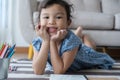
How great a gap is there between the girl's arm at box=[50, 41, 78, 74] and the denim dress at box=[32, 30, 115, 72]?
0.02m

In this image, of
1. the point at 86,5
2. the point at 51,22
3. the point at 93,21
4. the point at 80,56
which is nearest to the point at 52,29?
the point at 51,22

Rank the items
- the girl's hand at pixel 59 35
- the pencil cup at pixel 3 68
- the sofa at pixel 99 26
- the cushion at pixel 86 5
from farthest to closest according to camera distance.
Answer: the cushion at pixel 86 5, the sofa at pixel 99 26, the girl's hand at pixel 59 35, the pencil cup at pixel 3 68

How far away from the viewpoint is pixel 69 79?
29.6 inches

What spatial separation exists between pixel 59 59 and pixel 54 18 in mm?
134

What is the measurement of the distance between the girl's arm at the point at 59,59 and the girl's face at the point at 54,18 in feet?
0.16

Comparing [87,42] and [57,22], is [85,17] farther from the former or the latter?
[57,22]

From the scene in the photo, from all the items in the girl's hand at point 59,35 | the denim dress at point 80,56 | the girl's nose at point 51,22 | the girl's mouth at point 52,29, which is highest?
the girl's nose at point 51,22

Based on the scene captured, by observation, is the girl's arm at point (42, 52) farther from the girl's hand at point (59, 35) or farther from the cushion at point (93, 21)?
the cushion at point (93, 21)

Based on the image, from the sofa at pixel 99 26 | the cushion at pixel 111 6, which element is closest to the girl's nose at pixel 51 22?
the sofa at pixel 99 26

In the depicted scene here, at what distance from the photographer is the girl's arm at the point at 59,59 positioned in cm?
85

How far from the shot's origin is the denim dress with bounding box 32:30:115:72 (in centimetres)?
88

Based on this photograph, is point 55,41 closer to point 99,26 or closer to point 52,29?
point 52,29

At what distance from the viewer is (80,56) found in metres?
1.04

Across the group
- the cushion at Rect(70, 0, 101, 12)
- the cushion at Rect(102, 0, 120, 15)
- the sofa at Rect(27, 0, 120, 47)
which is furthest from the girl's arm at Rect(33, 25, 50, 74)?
the cushion at Rect(102, 0, 120, 15)
